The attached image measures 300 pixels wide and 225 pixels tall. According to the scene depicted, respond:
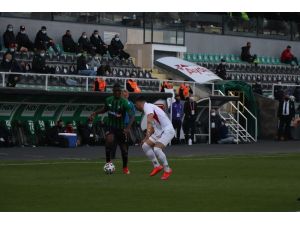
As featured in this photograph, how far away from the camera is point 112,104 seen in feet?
75.8

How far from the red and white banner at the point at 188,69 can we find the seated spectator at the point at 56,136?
9495 mm

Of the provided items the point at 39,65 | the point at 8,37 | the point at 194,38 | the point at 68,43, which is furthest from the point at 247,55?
the point at 39,65

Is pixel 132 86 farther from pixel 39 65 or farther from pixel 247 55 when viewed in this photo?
pixel 247 55

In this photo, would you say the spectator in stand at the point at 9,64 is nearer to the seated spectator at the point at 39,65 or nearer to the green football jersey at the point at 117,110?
the seated spectator at the point at 39,65

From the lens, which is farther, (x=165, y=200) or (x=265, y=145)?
(x=265, y=145)

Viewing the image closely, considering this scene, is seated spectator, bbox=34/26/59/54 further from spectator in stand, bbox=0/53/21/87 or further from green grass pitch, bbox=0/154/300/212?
green grass pitch, bbox=0/154/300/212

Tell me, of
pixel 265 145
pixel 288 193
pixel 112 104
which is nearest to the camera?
pixel 288 193

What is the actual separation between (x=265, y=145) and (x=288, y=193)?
75.6ft

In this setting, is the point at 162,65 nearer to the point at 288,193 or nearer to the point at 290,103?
the point at 290,103

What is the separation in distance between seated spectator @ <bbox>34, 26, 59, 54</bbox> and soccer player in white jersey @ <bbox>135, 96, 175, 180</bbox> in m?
18.9

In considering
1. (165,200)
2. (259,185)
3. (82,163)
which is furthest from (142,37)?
(165,200)

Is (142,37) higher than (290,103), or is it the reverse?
(142,37)

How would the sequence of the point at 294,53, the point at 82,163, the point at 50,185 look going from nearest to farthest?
1. the point at 50,185
2. the point at 82,163
3. the point at 294,53

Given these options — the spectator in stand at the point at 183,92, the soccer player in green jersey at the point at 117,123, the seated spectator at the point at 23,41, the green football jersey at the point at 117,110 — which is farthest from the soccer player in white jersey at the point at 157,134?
the spectator in stand at the point at 183,92
